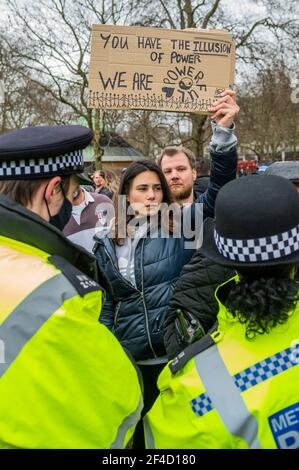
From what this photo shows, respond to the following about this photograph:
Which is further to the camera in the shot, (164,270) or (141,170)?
(141,170)

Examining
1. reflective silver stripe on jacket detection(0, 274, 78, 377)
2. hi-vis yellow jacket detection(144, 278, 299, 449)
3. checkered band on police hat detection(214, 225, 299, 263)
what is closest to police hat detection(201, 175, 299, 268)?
checkered band on police hat detection(214, 225, 299, 263)

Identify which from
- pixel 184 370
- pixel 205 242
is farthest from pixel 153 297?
pixel 184 370

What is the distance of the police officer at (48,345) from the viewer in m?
1.14

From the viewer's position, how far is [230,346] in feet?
4.65

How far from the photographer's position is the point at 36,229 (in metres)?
1.32

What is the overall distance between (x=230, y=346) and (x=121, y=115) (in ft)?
62.7

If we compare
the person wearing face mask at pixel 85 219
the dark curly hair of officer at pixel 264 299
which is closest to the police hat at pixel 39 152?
the dark curly hair of officer at pixel 264 299

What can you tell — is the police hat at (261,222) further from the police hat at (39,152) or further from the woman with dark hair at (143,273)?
the woman with dark hair at (143,273)

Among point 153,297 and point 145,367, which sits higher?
point 153,297

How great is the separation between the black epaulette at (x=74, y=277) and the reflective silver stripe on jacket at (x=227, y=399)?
1.33 feet
